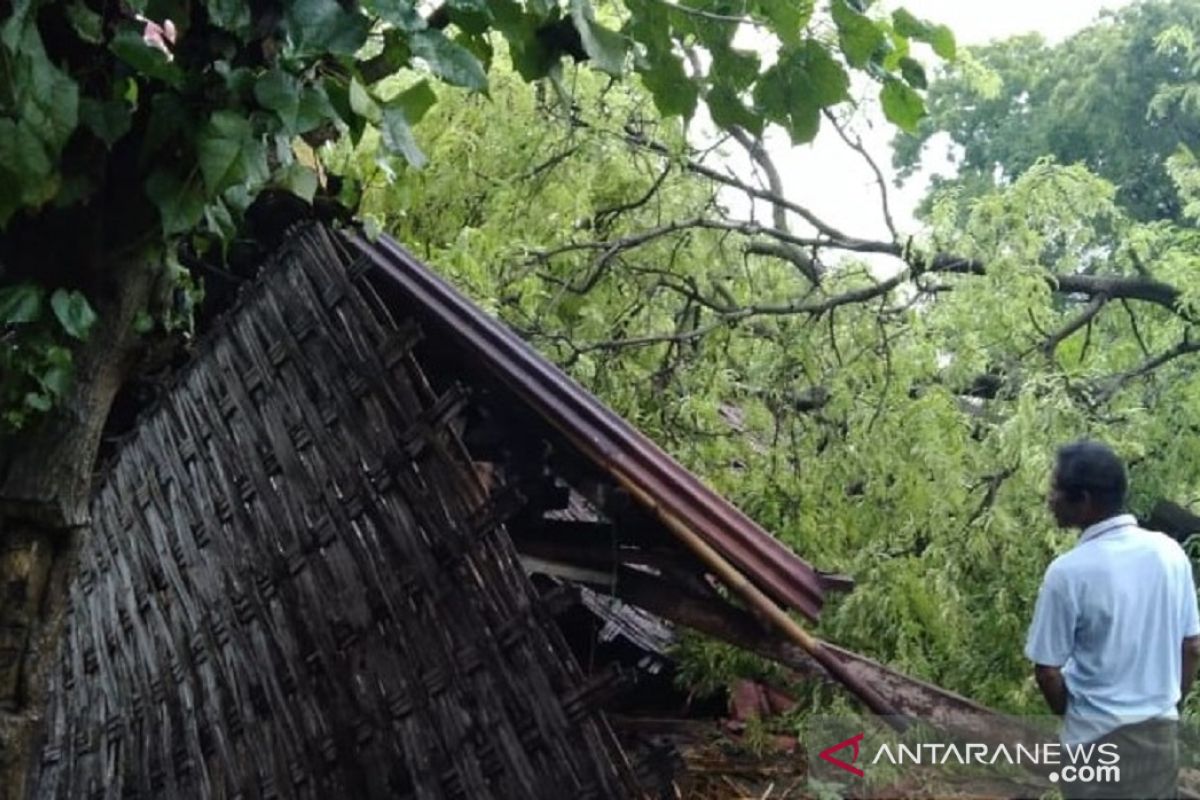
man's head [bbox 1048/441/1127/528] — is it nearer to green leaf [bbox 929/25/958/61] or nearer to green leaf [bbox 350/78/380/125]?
green leaf [bbox 929/25/958/61]

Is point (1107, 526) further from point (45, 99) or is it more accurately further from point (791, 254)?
point (791, 254)

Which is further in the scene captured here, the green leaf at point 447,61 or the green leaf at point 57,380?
the green leaf at point 57,380

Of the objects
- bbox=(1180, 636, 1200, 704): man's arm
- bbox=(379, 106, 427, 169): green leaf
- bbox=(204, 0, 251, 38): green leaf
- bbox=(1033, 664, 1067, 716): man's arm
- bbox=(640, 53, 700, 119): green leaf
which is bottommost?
Answer: bbox=(1033, 664, 1067, 716): man's arm

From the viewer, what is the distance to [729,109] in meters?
2.88

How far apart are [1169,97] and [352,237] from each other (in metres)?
13.4

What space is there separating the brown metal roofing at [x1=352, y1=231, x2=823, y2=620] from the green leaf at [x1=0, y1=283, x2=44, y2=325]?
4.16 feet

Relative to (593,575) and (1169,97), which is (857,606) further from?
(1169,97)

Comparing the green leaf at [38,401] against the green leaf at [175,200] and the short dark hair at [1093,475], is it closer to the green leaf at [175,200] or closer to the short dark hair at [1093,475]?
the green leaf at [175,200]

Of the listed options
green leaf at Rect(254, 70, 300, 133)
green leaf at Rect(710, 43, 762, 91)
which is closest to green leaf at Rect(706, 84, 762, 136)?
green leaf at Rect(710, 43, 762, 91)

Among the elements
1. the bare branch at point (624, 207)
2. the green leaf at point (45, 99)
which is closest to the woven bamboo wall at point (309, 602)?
the green leaf at point (45, 99)

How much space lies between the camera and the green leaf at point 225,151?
7.04 ft

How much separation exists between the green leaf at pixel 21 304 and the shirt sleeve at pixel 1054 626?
6.27 feet

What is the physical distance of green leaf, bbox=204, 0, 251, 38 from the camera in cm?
226
